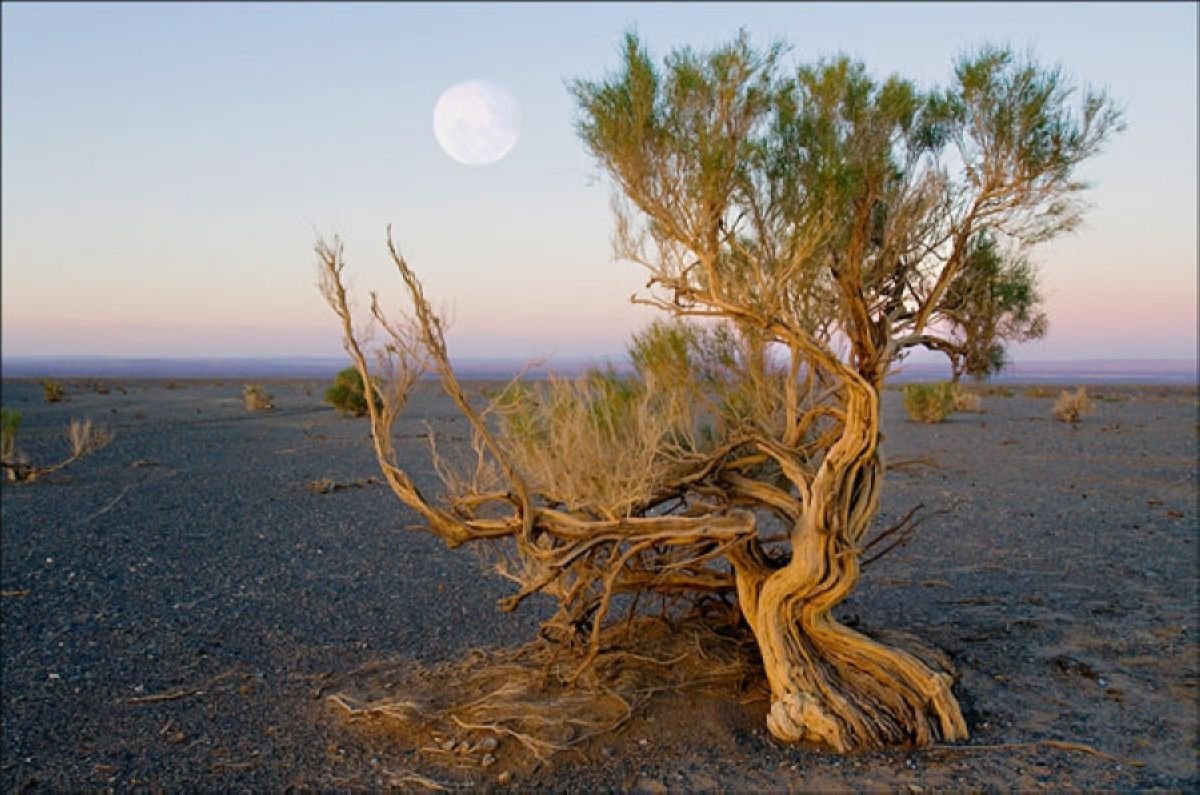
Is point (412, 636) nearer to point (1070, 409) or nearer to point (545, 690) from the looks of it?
point (545, 690)

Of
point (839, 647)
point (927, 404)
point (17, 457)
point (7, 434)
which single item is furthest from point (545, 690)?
point (927, 404)

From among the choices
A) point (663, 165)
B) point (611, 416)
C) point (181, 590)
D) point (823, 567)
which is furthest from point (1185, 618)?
point (181, 590)

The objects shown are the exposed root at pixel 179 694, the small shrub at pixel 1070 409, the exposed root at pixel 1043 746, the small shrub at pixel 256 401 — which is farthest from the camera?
the small shrub at pixel 256 401

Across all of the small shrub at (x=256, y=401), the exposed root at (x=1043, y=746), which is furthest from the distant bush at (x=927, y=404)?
the exposed root at (x=1043, y=746)

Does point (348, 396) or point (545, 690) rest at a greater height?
point (348, 396)

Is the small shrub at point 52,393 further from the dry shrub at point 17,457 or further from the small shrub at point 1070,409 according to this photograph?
the small shrub at point 1070,409

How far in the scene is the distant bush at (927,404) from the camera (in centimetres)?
2984

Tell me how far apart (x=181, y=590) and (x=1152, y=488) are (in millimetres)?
15390

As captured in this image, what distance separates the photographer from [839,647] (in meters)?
6.32

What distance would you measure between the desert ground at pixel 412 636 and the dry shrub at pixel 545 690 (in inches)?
3.9

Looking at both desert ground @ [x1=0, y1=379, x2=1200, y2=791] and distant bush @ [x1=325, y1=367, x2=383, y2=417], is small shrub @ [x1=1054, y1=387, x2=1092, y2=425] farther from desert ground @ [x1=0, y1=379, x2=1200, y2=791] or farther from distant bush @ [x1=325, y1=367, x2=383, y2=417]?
distant bush @ [x1=325, y1=367, x2=383, y2=417]

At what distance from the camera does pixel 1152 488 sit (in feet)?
53.1

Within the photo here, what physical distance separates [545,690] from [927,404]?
2594 cm

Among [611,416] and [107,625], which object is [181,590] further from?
[611,416]
